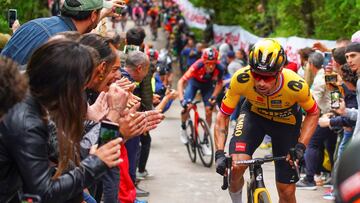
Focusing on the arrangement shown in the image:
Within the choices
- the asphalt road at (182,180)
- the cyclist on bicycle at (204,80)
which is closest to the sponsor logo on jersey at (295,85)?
the asphalt road at (182,180)

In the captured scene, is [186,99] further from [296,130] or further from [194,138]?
[296,130]

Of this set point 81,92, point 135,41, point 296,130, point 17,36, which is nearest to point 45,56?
point 81,92

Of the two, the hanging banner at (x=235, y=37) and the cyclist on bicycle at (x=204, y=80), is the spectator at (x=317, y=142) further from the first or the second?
the hanging banner at (x=235, y=37)

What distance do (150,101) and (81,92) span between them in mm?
4926

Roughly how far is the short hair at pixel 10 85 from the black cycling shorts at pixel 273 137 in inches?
147

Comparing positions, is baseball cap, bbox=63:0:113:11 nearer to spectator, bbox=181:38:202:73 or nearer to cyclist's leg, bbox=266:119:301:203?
cyclist's leg, bbox=266:119:301:203

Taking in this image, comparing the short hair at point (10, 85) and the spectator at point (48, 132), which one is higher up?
the short hair at point (10, 85)

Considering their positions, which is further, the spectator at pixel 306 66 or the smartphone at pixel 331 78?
the spectator at pixel 306 66

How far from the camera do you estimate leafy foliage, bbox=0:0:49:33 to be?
30.2 ft

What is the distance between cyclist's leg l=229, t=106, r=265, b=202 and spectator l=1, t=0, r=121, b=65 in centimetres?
211

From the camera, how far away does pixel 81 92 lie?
3.28 m

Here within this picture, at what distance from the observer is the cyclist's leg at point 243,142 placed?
6359mm

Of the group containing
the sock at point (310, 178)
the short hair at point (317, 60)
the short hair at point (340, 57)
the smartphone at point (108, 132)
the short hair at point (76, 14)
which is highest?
the short hair at point (76, 14)

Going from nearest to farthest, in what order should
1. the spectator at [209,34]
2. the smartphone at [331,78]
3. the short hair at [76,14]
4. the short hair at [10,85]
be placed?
the short hair at [10,85]
the short hair at [76,14]
the smartphone at [331,78]
the spectator at [209,34]
